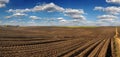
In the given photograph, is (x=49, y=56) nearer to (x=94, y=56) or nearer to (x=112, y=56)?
(x=94, y=56)

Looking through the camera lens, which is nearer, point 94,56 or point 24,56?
point 24,56

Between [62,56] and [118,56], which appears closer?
[62,56]

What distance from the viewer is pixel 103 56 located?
18.8 metres

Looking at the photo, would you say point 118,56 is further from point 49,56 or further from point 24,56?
point 24,56

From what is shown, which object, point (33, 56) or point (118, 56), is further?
point (118, 56)

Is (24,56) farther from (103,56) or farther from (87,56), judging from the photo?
(103,56)

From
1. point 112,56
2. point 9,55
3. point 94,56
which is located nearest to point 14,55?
point 9,55

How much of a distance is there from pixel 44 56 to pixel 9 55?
2815 mm

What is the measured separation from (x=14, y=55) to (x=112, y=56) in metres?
8.27

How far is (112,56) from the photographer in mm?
19109

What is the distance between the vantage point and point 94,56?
1875cm

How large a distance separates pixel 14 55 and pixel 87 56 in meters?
6.01

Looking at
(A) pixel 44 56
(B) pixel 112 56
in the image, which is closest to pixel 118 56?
(B) pixel 112 56

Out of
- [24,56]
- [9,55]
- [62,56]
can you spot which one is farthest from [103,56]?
[9,55]
